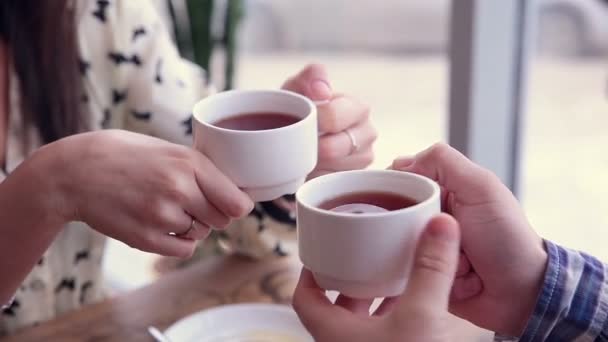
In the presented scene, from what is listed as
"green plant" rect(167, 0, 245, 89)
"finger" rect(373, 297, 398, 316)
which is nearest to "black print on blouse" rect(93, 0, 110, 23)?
"green plant" rect(167, 0, 245, 89)

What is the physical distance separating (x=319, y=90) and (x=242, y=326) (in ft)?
0.88

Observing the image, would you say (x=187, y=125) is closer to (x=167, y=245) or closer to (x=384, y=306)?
(x=167, y=245)

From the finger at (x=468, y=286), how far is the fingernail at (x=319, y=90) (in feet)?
0.80

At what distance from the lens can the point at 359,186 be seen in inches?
23.3

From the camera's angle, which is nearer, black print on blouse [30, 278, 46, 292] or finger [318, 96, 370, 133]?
finger [318, 96, 370, 133]

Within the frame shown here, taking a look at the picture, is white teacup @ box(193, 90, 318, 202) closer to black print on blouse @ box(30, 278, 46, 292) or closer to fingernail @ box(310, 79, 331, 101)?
fingernail @ box(310, 79, 331, 101)

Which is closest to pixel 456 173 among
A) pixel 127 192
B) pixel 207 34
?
pixel 127 192

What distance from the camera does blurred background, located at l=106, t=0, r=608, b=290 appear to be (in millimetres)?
1371

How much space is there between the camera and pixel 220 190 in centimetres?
64

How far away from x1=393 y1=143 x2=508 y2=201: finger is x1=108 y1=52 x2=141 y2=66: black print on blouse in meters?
0.52

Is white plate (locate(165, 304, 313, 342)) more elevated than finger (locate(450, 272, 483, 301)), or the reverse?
finger (locate(450, 272, 483, 301))

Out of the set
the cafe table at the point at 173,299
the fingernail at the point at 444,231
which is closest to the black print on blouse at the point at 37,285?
the cafe table at the point at 173,299

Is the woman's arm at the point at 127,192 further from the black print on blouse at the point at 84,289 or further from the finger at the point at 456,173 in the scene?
the black print on blouse at the point at 84,289

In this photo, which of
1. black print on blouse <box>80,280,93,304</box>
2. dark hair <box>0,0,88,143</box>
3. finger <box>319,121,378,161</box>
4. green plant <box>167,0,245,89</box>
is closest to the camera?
finger <box>319,121,378,161</box>
